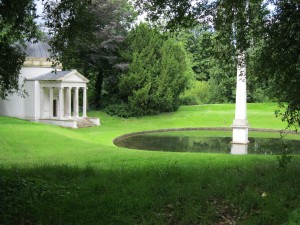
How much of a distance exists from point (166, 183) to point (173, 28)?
3.12m

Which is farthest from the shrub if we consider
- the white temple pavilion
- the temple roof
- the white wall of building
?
the white wall of building

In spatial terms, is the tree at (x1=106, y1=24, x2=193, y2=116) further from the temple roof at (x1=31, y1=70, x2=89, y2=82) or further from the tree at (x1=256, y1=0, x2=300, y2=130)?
the tree at (x1=256, y1=0, x2=300, y2=130)

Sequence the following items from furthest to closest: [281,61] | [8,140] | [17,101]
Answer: [17,101], [8,140], [281,61]

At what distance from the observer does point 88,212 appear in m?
5.13

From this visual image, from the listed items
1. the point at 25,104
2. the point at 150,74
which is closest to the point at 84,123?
the point at 25,104

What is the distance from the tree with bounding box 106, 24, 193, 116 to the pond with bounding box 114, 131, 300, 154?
10061 mm

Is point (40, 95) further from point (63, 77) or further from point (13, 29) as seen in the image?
point (13, 29)

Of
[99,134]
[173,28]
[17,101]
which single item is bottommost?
[99,134]

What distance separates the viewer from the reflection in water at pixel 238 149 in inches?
848

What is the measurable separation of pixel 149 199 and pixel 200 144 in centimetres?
2024

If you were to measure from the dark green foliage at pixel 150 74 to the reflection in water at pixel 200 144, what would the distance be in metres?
10.8

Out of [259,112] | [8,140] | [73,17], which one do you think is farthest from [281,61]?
[259,112]

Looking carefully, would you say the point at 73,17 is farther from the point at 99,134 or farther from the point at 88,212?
the point at 99,134

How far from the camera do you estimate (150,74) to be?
4138cm
